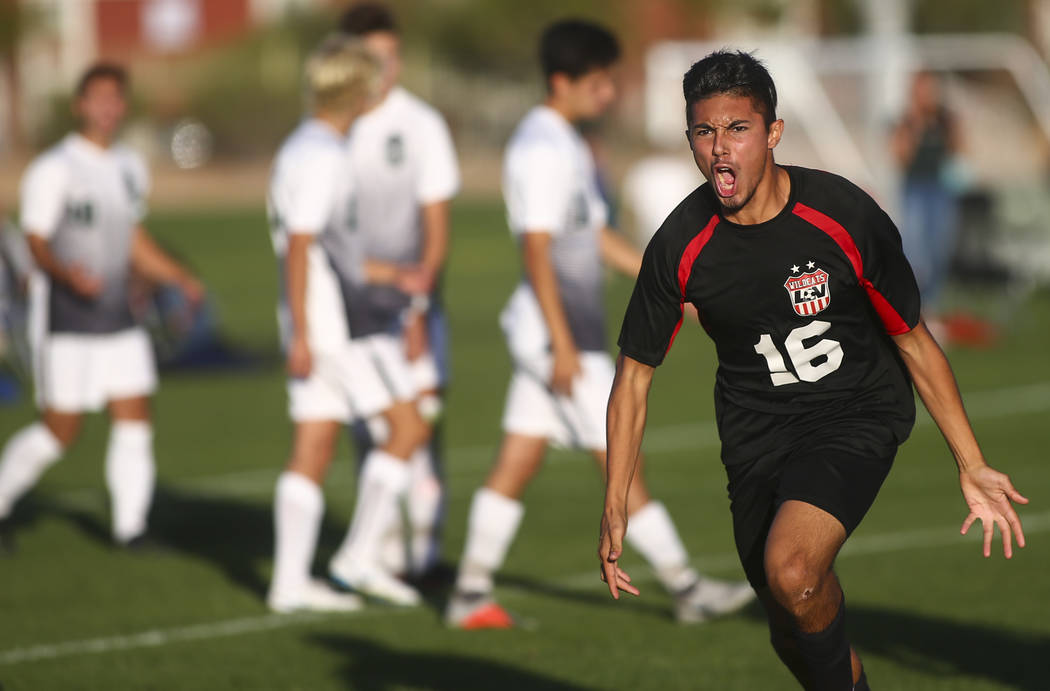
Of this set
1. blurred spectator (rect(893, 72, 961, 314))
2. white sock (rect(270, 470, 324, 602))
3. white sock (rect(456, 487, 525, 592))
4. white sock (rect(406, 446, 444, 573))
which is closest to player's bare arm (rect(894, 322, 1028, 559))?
white sock (rect(456, 487, 525, 592))

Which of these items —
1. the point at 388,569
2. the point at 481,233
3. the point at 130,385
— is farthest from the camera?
the point at 481,233

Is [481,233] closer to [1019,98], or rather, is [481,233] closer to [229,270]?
[229,270]

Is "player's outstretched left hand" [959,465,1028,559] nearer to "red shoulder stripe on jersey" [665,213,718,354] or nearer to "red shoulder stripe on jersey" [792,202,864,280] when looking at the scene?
"red shoulder stripe on jersey" [792,202,864,280]

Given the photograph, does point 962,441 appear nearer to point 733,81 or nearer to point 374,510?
point 733,81

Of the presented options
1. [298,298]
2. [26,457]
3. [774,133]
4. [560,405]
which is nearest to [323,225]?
[298,298]

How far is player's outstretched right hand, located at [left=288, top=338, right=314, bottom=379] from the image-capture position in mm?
6852

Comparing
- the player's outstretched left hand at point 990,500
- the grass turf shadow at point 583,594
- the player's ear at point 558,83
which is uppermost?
the player's ear at point 558,83

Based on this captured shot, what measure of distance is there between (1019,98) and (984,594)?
889 inches

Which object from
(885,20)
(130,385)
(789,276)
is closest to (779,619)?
(789,276)

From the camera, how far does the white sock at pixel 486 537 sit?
6.74 metres

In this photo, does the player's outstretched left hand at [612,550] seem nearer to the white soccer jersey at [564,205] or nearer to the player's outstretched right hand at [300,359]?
the white soccer jersey at [564,205]

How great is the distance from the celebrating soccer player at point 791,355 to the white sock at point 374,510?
2.64 metres

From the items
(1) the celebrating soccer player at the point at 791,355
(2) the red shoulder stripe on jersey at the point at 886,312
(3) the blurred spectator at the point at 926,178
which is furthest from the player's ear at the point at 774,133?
(3) the blurred spectator at the point at 926,178

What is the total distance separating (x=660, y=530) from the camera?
6707mm
